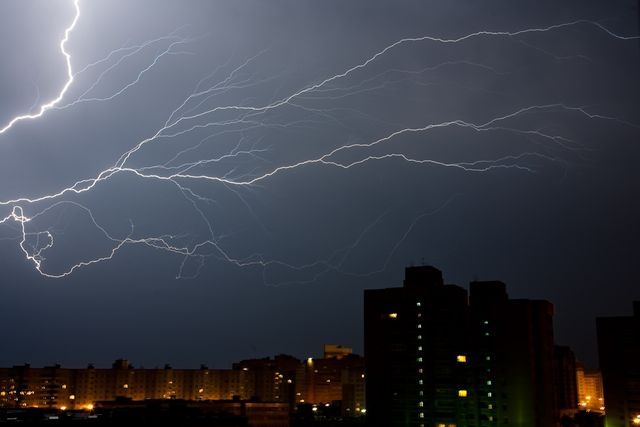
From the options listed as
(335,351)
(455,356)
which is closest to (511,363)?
(455,356)

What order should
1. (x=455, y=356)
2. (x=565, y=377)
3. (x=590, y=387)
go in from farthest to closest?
1. (x=590, y=387)
2. (x=565, y=377)
3. (x=455, y=356)

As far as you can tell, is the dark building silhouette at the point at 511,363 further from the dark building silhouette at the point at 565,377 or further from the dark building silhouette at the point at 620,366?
the dark building silhouette at the point at 565,377

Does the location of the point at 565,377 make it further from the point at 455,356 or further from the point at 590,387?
the point at 590,387

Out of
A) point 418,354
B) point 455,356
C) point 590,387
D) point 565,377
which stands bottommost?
point 590,387

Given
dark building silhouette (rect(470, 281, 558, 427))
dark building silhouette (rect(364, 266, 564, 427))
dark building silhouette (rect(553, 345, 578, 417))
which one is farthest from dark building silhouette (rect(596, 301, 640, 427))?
dark building silhouette (rect(553, 345, 578, 417))

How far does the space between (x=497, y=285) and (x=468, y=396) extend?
628cm

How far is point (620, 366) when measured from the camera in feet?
144

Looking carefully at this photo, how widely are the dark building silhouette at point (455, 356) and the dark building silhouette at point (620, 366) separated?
4.70m

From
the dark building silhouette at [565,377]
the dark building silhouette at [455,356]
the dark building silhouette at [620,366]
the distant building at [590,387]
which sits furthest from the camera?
the distant building at [590,387]

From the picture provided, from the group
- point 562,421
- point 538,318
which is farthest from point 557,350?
point 538,318

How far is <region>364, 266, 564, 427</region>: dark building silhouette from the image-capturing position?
3794 centimetres

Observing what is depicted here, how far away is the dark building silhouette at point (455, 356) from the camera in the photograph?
124 feet

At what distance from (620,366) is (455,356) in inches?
452

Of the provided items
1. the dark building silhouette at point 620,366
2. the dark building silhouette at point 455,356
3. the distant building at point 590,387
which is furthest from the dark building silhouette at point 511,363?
the distant building at point 590,387
